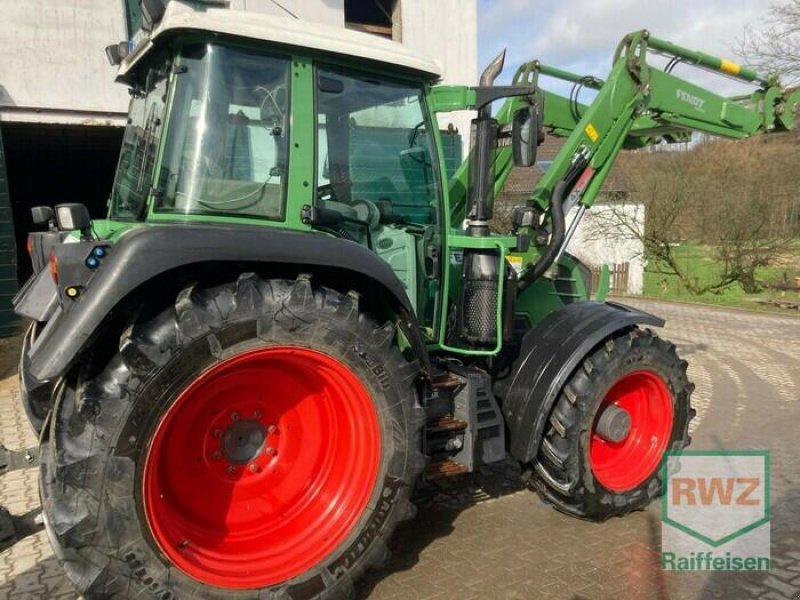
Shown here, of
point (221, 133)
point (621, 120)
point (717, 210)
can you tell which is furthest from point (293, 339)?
point (717, 210)

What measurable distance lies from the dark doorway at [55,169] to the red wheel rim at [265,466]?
8.44 meters

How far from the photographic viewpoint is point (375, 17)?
38.8 ft

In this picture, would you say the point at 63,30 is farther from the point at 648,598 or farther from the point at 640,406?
the point at 648,598

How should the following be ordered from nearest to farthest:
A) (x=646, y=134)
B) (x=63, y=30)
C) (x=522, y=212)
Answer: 1. (x=522, y=212)
2. (x=646, y=134)
3. (x=63, y=30)

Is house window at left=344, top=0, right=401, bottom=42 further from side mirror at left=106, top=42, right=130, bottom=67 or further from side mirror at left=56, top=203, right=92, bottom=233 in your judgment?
side mirror at left=56, top=203, right=92, bottom=233

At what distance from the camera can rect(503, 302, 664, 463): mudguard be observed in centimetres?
351

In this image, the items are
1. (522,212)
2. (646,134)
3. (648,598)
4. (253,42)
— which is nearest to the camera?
(253,42)

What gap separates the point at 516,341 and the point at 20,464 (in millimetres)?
2856

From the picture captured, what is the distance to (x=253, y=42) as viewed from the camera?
2799 mm

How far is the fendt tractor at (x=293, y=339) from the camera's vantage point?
93.7 inches

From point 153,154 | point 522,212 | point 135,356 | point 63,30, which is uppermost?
point 63,30

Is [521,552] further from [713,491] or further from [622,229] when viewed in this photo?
[622,229]

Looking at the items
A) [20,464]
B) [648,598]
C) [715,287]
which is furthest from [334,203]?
[715,287]

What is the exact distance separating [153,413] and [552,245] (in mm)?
2640
